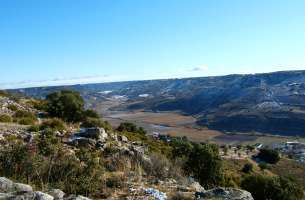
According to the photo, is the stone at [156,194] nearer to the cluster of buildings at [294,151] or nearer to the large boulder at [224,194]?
the large boulder at [224,194]

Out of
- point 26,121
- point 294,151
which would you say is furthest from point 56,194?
point 294,151

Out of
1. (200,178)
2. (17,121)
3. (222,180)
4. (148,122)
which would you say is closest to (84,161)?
(200,178)

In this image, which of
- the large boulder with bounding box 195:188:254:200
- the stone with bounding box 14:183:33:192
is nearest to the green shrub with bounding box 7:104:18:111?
the large boulder with bounding box 195:188:254:200

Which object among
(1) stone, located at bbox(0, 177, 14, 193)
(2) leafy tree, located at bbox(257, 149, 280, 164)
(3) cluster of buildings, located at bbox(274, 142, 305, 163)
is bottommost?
(3) cluster of buildings, located at bbox(274, 142, 305, 163)

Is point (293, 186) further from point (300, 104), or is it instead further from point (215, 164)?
point (300, 104)

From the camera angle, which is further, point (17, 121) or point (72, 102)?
point (72, 102)

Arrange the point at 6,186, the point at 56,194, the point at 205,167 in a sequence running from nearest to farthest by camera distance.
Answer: the point at 6,186 → the point at 56,194 → the point at 205,167

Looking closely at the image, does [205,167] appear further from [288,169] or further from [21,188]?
[288,169]

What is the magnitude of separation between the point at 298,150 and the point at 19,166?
93.7 metres

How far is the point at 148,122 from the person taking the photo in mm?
191250

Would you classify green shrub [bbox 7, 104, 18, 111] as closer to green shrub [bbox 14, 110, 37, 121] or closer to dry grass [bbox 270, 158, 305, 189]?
green shrub [bbox 14, 110, 37, 121]

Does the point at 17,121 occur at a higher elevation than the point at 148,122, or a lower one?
higher

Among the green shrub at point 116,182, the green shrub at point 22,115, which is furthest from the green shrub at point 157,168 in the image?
the green shrub at point 22,115

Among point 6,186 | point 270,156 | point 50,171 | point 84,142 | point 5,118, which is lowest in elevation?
point 270,156
